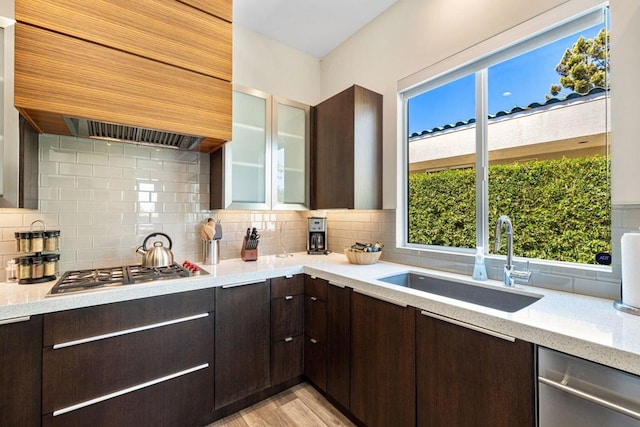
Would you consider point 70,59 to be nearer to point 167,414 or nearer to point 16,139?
point 16,139

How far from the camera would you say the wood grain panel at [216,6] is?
74.7 inches

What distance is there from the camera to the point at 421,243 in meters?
2.29

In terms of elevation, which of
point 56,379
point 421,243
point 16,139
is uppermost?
point 16,139

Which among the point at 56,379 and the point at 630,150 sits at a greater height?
the point at 630,150

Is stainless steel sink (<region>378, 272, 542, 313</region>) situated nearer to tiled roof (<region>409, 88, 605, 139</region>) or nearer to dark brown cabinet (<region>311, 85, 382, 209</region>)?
dark brown cabinet (<region>311, 85, 382, 209</region>)

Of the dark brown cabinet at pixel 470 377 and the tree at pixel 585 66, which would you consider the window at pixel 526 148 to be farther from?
the dark brown cabinet at pixel 470 377

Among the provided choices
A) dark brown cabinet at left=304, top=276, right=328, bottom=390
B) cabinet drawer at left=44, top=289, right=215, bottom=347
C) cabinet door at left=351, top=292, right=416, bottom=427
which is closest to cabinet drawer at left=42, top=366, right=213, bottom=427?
cabinet drawer at left=44, top=289, right=215, bottom=347

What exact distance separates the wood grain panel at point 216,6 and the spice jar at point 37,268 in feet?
5.92

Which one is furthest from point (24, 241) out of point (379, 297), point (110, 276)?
point (379, 297)

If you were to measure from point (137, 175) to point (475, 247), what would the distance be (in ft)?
8.22

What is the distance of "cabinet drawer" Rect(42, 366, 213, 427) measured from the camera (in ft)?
4.62

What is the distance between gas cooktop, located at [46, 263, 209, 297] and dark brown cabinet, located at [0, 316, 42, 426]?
168mm

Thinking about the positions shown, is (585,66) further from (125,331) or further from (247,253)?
(125,331)

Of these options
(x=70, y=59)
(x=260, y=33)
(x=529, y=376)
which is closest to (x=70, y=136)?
(x=70, y=59)
